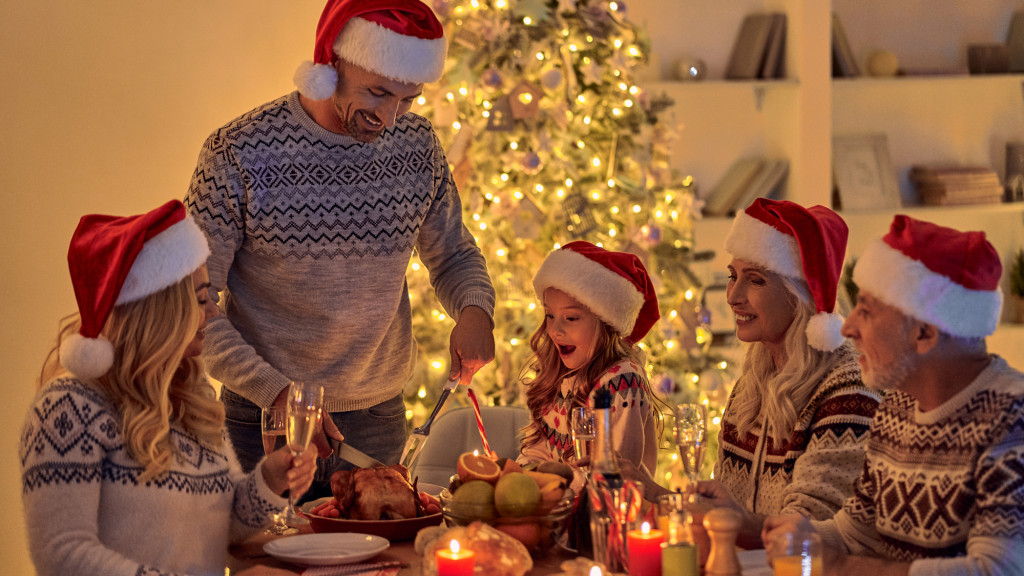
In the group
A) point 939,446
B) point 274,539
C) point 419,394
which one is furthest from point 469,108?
point 939,446

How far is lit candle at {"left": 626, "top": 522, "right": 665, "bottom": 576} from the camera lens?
1.64 m

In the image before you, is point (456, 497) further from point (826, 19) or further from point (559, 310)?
point (826, 19)

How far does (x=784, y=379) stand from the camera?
2195 mm

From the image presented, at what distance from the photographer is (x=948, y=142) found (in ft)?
17.4

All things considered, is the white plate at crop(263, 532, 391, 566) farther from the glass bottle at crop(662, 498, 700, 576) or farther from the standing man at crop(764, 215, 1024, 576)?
the standing man at crop(764, 215, 1024, 576)

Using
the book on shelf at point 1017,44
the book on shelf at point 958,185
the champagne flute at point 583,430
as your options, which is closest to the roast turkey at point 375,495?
the champagne flute at point 583,430

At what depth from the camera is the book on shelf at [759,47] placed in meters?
4.94

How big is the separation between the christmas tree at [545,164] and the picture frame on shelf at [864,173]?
1077 millimetres

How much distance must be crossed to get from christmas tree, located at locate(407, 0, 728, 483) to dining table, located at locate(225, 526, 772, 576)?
2125mm

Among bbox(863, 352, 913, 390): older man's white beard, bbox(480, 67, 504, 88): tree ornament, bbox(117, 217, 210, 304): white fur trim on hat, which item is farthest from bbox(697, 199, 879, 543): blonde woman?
bbox(480, 67, 504, 88): tree ornament

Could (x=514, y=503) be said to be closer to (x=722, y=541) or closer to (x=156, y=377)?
(x=722, y=541)

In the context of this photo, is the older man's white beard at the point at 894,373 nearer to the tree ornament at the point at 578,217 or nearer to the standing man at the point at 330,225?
the standing man at the point at 330,225

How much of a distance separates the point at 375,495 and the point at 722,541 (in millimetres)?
700

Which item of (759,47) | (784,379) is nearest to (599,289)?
(784,379)
